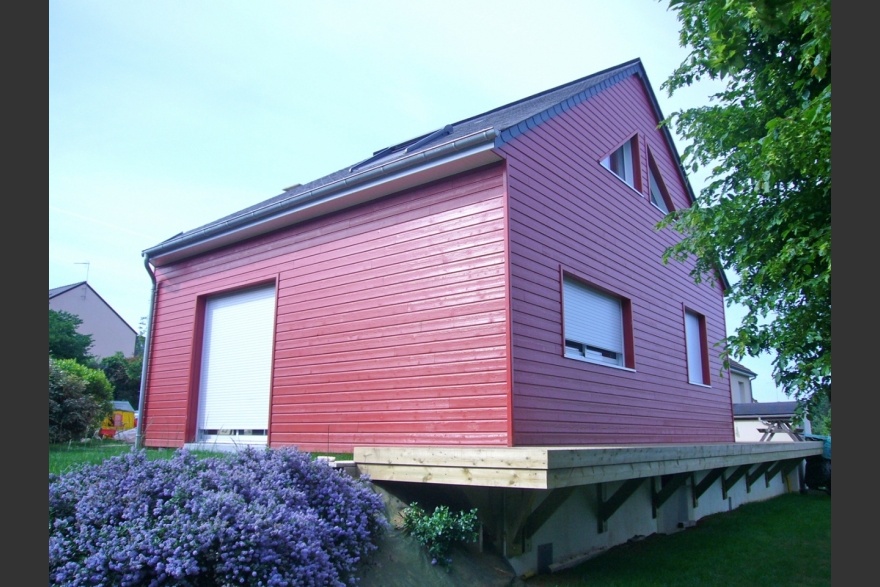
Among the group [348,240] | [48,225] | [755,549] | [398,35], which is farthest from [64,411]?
[755,549]

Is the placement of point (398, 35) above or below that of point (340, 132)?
below

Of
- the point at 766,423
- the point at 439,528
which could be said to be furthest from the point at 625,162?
the point at 766,423

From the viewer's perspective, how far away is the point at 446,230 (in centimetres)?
745

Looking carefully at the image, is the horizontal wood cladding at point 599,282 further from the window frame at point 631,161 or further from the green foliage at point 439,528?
the green foliage at point 439,528

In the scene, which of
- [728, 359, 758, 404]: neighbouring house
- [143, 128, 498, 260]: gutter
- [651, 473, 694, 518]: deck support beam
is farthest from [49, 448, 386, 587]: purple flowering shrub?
[728, 359, 758, 404]: neighbouring house

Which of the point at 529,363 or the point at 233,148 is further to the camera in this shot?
the point at 233,148

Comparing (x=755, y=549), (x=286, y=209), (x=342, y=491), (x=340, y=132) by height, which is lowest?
(x=755, y=549)

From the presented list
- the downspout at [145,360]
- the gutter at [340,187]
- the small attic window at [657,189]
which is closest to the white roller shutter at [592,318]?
the gutter at [340,187]

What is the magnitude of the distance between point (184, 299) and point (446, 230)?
5308 millimetres

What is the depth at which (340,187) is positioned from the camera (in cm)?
812

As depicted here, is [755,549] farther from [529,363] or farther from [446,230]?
[446,230]

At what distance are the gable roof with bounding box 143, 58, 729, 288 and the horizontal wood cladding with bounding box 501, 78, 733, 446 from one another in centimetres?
22

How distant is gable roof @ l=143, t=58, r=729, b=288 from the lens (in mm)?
7090

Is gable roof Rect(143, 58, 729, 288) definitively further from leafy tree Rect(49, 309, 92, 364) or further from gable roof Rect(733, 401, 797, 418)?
leafy tree Rect(49, 309, 92, 364)
